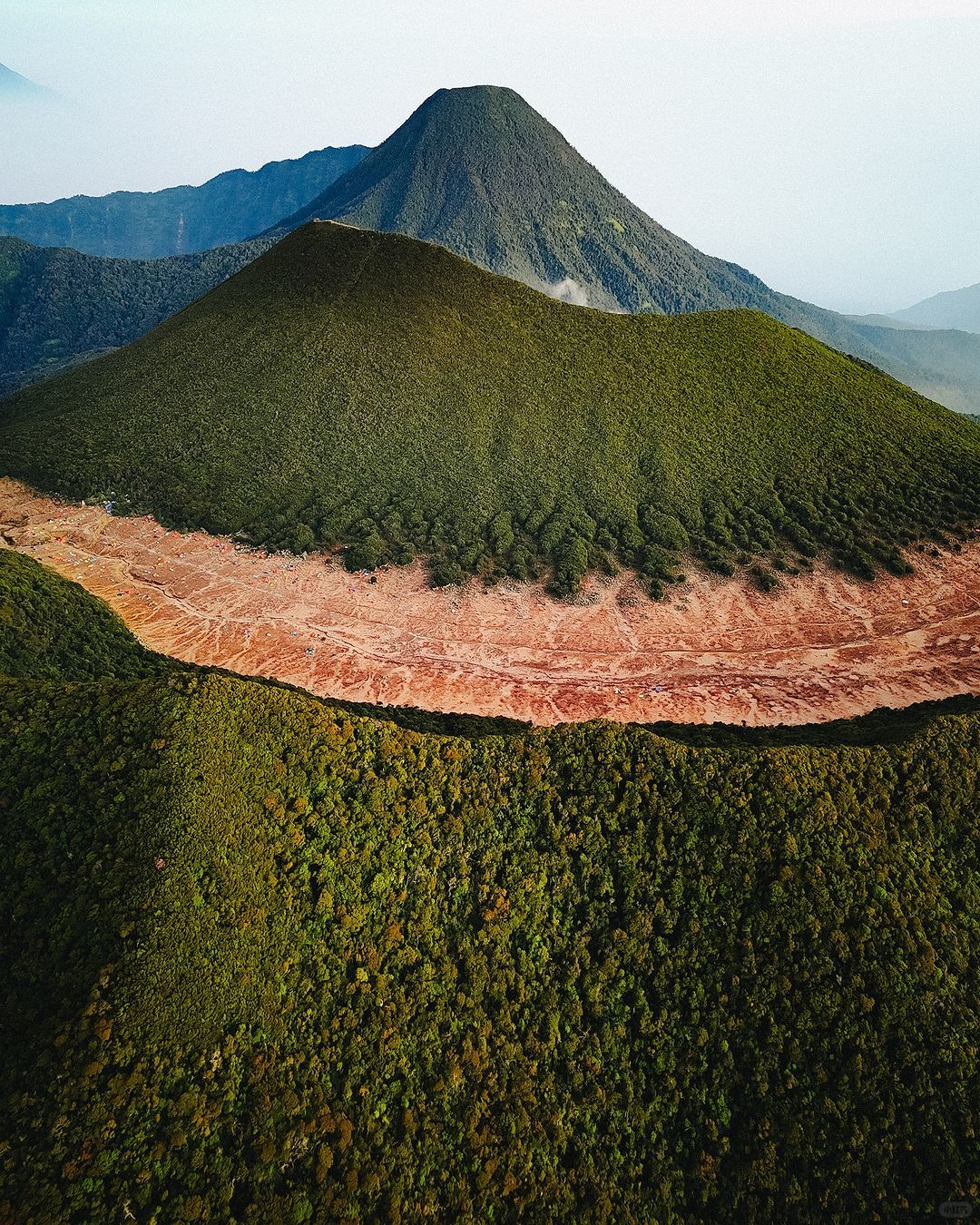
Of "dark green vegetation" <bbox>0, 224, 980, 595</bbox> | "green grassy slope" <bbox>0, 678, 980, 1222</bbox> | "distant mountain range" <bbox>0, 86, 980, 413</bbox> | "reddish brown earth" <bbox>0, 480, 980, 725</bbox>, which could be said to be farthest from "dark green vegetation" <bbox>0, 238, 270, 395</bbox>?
"green grassy slope" <bbox>0, 678, 980, 1222</bbox>

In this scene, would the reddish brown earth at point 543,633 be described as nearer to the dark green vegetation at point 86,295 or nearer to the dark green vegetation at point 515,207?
the dark green vegetation at point 86,295

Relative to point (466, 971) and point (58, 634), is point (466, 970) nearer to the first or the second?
point (466, 971)

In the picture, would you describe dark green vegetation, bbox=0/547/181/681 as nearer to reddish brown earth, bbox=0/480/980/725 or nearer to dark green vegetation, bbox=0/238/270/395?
reddish brown earth, bbox=0/480/980/725

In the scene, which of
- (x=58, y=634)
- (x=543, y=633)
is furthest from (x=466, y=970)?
(x=543, y=633)

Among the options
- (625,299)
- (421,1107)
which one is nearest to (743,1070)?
(421,1107)

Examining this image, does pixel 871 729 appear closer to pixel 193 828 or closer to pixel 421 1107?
pixel 421 1107

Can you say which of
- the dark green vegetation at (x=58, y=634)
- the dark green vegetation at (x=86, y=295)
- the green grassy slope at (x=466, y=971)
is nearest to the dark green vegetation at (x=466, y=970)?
the green grassy slope at (x=466, y=971)
